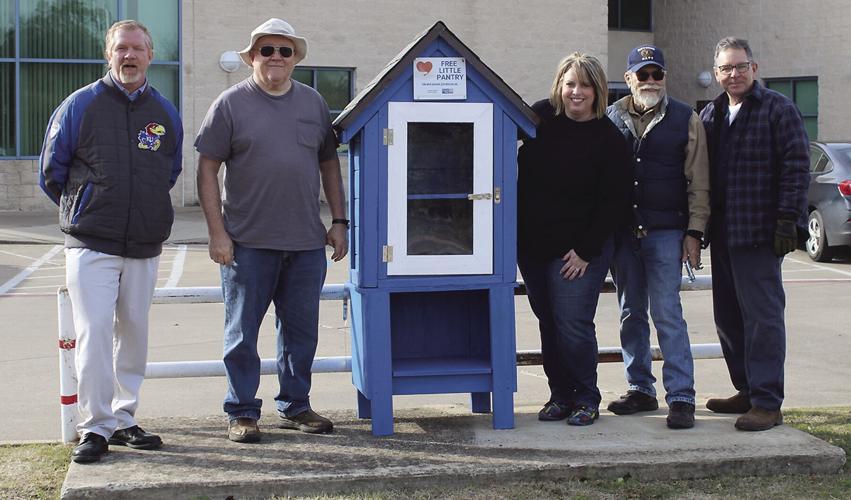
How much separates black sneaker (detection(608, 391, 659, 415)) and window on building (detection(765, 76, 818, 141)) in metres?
21.2

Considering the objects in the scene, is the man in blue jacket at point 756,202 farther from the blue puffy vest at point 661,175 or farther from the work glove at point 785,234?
the blue puffy vest at point 661,175

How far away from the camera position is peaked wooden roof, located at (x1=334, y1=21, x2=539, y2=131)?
18.4 feet

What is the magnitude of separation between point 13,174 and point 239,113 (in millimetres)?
17483

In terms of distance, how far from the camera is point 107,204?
535 centimetres

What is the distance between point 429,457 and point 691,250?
1735 mm

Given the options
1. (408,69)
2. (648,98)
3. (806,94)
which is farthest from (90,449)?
(806,94)

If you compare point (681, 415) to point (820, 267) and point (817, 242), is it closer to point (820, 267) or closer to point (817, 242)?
point (820, 267)

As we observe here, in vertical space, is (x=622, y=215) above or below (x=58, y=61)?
below

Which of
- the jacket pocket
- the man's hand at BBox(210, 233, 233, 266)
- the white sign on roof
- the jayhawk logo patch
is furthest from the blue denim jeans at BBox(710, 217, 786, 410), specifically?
the jacket pocket

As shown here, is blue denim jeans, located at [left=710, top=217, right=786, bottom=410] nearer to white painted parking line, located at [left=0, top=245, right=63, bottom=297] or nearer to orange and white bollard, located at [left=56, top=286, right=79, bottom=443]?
orange and white bollard, located at [left=56, top=286, right=79, bottom=443]

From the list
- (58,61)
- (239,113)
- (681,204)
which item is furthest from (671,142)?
(58,61)

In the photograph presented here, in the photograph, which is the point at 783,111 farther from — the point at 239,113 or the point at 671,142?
the point at 239,113

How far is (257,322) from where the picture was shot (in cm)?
571

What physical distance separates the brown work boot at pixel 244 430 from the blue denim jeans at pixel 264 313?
27mm
